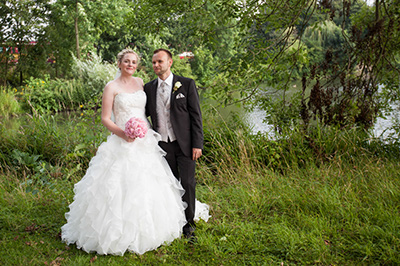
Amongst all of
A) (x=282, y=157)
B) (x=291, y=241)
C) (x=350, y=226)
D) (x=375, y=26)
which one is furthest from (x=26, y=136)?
(x=375, y=26)

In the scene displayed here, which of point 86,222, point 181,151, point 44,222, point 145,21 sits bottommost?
point 44,222

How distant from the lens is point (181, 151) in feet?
11.6

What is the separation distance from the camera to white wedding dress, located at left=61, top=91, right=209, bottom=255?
10.5 ft

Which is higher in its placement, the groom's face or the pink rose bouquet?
the groom's face

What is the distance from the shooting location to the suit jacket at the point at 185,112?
339cm

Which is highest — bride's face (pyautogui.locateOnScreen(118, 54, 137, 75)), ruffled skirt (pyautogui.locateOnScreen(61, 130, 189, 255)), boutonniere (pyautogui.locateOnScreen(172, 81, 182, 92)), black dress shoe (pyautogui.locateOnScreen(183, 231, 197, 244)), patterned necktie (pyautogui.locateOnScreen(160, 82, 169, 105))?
bride's face (pyautogui.locateOnScreen(118, 54, 137, 75))

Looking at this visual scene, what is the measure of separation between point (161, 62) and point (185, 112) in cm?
53

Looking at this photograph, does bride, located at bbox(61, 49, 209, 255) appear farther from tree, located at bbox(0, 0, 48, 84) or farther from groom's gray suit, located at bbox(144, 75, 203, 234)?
tree, located at bbox(0, 0, 48, 84)

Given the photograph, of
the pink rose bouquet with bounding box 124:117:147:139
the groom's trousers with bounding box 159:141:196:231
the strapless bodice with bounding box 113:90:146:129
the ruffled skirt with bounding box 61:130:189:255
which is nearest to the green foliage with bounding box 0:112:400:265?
the ruffled skirt with bounding box 61:130:189:255

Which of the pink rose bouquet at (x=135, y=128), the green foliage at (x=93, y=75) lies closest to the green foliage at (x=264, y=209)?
the pink rose bouquet at (x=135, y=128)

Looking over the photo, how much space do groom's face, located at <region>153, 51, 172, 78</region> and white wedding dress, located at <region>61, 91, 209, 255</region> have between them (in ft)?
1.03

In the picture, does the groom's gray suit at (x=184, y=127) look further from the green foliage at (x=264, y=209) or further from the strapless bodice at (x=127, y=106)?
Result: the green foliage at (x=264, y=209)

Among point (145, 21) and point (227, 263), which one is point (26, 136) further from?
point (227, 263)

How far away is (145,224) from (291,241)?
133 centimetres
